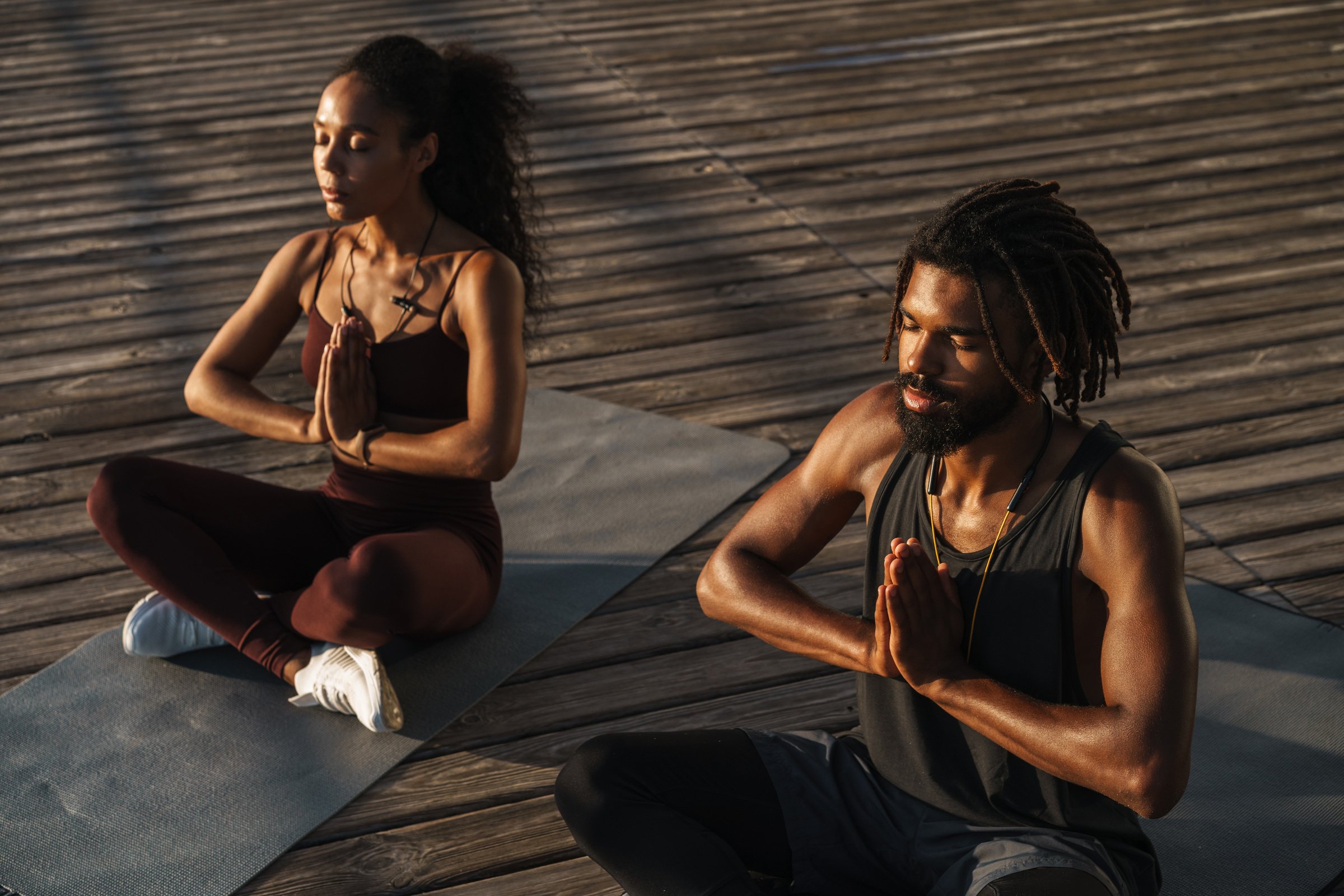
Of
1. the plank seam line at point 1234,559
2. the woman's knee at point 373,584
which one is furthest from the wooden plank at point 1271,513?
the woman's knee at point 373,584

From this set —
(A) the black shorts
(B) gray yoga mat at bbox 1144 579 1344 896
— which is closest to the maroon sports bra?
(A) the black shorts

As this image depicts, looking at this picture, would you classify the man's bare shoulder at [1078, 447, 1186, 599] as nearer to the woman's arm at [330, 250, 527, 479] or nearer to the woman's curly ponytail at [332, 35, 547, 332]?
the woman's arm at [330, 250, 527, 479]

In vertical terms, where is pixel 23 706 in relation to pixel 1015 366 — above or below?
below

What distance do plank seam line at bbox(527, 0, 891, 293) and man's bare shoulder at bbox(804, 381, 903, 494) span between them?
6.58ft

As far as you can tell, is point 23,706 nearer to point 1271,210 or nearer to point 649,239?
point 649,239

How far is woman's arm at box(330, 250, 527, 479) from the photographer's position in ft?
7.04

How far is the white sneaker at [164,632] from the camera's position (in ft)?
7.36

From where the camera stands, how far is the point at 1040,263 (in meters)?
1.47

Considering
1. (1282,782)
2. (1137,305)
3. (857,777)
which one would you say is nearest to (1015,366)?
(857,777)

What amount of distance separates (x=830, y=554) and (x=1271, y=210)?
2.23m

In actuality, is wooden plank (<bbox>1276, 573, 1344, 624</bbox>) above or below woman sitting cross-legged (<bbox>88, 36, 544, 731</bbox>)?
below

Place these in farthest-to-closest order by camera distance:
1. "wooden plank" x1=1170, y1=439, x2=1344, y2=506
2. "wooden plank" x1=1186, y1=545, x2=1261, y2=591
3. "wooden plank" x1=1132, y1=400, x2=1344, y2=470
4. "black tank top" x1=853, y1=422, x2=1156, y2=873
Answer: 1. "wooden plank" x1=1132, y1=400, x2=1344, y2=470
2. "wooden plank" x1=1170, y1=439, x2=1344, y2=506
3. "wooden plank" x1=1186, y1=545, x2=1261, y2=591
4. "black tank top" x1=853, y1=422, x2=1156, y2=873

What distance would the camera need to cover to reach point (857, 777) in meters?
1.64

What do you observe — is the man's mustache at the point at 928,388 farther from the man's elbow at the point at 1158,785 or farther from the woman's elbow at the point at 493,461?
the woman's elbow at the point at 493,461
